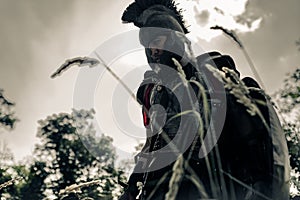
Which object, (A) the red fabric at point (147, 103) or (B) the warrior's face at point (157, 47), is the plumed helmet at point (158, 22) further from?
(A) the red fabric at point (147, 103)

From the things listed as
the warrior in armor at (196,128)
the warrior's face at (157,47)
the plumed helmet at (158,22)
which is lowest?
the warrior in armor at (196,128)

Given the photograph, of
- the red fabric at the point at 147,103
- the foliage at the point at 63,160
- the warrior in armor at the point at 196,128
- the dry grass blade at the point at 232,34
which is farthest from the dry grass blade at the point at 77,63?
the foliage at the point at 63,160

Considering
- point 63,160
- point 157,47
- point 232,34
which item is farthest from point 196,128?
point 63,160

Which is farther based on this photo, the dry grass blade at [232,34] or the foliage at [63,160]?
the foliage at [63,160]

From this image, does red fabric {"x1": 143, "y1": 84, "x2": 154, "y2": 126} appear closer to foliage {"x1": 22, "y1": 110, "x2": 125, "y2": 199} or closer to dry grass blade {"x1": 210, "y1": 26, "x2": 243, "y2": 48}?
dry grass blade {"x1": 210, "y1": 26, "x2": 243, "y2": 48}

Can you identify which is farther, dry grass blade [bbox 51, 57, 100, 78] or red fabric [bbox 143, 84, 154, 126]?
red fabric [bbox 143, 84, 154, 126]

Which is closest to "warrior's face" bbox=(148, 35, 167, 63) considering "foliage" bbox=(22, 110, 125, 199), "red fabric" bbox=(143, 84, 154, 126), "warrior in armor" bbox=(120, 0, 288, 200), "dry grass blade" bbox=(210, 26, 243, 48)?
"warrior in armor" bbox=(120, 0, 288, 200)

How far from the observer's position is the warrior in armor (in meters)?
2.67

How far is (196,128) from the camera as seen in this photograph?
3029 millimetres

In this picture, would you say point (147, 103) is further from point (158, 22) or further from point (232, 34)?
point (232, 34)

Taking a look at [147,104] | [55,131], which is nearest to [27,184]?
[55,131]

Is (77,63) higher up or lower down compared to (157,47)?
lower down

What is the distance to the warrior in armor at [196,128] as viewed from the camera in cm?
267

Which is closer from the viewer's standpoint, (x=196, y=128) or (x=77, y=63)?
(x=77, y=63)
